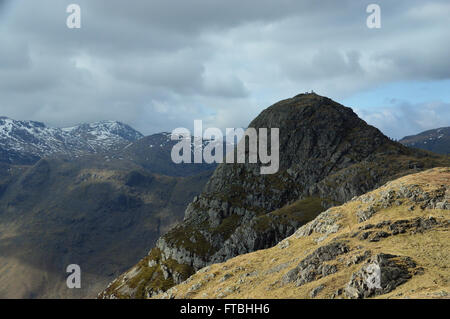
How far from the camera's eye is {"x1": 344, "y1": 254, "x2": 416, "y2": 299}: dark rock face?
187ft

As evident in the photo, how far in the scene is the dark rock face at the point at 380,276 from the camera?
57.1 metres

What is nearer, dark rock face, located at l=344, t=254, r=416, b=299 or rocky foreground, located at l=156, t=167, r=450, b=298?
dark rock face, located at l=344, t=254, r=416, b=299

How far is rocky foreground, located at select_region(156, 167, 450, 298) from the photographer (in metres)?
57.9

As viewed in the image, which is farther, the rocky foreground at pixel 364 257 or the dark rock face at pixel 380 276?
the rocky foreground at pixel 364 257

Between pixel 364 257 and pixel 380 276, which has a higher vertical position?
pixel 364 257

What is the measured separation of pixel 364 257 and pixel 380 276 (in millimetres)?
8803

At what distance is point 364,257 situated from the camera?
66.6m

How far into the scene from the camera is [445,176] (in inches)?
3681

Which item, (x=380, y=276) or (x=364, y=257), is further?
(x=364, y=257)
